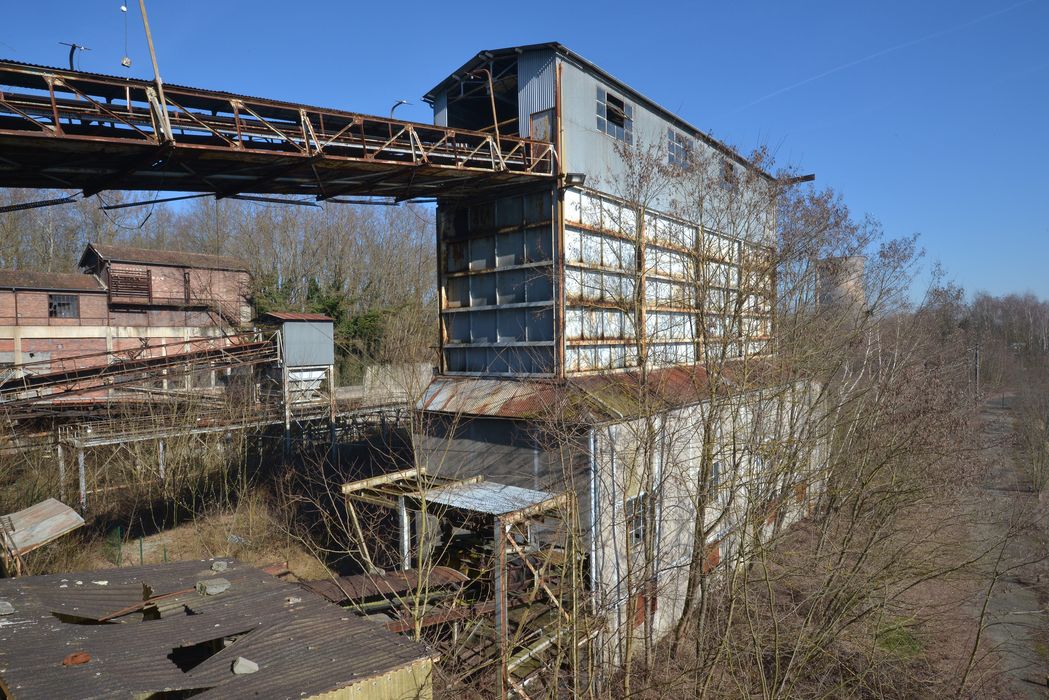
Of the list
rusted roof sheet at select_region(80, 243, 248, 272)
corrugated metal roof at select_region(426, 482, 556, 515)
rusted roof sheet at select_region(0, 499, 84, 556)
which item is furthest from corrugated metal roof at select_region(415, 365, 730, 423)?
rusted roof sheet at select_region(80, 243, 248, 272)

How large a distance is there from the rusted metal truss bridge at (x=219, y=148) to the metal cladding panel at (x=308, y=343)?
36.1 ft

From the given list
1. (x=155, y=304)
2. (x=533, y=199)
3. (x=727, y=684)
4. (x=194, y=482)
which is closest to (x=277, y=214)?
(x=155, y=304)

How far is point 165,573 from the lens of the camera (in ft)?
18.9

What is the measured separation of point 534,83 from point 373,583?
30.2 feet

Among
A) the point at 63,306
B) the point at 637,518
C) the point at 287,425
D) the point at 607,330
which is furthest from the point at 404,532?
the point at 63,306

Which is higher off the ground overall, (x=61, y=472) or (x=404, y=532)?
(x=61, y=472)

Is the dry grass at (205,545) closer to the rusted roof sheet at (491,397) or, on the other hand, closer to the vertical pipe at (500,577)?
the rusted roof sheet at (491,397)

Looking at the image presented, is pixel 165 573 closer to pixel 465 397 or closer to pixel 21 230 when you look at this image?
pixel 465 397

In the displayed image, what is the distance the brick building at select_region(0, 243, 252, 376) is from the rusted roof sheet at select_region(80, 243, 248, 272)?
0.04 meters

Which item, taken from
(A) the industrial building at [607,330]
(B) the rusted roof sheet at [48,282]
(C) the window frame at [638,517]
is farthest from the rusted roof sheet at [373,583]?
(B) the rusted roof sheet at [48,282]

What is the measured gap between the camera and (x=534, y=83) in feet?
37.6

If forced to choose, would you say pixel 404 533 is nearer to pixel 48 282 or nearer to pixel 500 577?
pixel 500 577

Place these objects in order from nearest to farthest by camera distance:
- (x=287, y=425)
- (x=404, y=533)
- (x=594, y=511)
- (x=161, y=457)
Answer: (x=404, y=533)
(x=594, y=511)
(x=161, y=457)
(x=287, y=425)

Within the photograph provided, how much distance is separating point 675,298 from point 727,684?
6.89m
